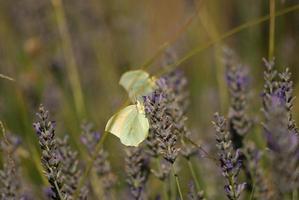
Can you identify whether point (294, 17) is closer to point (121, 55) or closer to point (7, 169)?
Answer: point (121, 55)

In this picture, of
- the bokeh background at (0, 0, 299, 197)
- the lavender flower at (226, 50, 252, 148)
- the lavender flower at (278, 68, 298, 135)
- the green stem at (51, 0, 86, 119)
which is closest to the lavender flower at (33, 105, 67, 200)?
the lavender flower at (278, 68, 298, 135)

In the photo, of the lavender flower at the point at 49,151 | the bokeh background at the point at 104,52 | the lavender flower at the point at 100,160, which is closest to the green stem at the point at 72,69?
the bokeh background at the point at 104,52

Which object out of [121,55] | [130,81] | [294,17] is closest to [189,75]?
[121,55]

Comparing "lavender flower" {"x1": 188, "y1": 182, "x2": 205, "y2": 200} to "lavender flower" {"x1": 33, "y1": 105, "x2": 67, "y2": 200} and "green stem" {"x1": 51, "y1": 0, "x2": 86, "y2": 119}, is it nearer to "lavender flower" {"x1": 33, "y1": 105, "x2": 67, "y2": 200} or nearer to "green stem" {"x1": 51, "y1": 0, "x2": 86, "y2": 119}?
"lavender flower" {"x1": 33, "y1": 105, "x2": 67, "y2": 200}

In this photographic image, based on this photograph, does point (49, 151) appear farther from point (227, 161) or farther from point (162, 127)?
point (227, 161)

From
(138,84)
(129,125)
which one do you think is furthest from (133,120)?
(138,84)

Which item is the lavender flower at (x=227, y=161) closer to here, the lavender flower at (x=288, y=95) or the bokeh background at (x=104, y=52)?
the lavender flower at (x=288, y=95)

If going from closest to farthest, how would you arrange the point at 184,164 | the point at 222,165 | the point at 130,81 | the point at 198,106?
the point at 222,165, the point at 130,81, the point at 184,164, the point at 198,106

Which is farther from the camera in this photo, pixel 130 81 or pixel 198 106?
pixel 198 106

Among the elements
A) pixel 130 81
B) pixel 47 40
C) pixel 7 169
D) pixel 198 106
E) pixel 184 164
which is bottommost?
pixel 7 169
